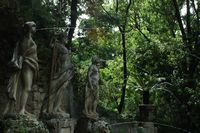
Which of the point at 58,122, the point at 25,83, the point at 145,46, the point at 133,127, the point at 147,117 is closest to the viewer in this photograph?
the point at 25,83

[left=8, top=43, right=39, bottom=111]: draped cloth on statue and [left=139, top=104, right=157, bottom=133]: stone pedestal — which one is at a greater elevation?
[left=8, top=43, right=39, bottom=111]: draped cloth on statue

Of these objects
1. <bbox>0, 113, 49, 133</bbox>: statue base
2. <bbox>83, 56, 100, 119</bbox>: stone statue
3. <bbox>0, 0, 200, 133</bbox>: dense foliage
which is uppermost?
<bbox>0, 0, 200, 133</bbox>: dense foliage

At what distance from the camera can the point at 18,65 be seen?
9.70 meters

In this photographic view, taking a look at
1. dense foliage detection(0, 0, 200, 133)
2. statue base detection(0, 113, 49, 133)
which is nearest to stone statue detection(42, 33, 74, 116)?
statue base detection(0, 113, 49, 133)

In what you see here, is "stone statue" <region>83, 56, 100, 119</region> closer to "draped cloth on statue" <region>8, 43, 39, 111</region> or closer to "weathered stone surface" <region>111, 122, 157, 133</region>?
"draped cloth on statue" <region>8, 43, 39, 111</region>

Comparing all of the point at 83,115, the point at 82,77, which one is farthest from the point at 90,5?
the point at 83,115

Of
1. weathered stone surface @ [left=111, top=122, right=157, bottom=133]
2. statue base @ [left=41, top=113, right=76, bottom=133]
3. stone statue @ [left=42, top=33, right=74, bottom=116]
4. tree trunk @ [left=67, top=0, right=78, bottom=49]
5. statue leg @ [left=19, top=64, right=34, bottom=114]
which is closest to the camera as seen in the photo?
statue leg @ [left=19, top=64, right=34, bottom=114]

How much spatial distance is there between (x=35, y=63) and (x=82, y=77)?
8583 millimetres

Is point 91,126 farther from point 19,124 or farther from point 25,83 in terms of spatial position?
point 19,124

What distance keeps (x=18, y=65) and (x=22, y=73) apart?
29cm

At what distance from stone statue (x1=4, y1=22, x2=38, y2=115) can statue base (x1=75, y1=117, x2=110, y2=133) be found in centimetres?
302

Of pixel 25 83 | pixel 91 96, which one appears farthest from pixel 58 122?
pixel 91 96

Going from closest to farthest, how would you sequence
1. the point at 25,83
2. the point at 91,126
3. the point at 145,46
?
the point at 25,83, the point at 91,126, the point at 145,46

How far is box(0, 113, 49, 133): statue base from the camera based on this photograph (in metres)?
9.04
